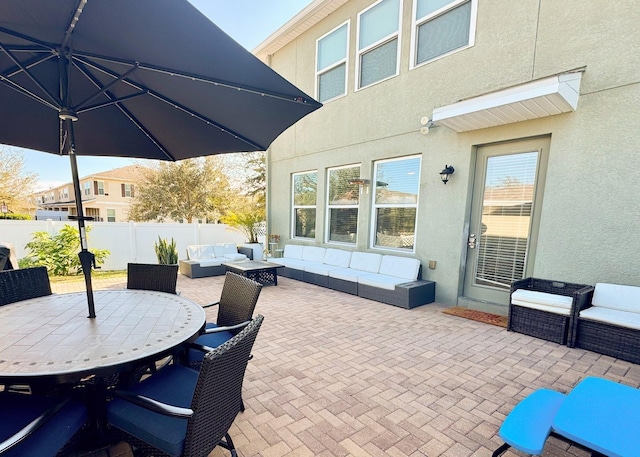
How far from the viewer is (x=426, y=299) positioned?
4969mm

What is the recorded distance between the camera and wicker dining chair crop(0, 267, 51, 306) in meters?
2.43

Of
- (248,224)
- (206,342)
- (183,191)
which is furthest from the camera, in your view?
(183,191)

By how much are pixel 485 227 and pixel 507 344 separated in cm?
192

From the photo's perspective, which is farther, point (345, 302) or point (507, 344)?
point (345, 302)

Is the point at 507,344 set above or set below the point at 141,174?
below

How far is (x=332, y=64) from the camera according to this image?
6824mm

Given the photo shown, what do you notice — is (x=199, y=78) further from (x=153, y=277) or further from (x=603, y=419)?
(x=603, y=419)

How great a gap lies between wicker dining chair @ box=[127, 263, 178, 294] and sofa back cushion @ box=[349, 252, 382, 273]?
12.5 ft

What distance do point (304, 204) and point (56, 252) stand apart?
19.7 feet

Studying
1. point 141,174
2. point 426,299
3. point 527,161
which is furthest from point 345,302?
point 141,174

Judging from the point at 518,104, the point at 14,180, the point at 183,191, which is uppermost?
the point at 518,104

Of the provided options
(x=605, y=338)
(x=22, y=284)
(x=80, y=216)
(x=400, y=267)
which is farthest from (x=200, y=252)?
(x=605, y=338)

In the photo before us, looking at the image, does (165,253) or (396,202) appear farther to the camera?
(165,253)

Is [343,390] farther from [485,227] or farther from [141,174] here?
[141,174]
